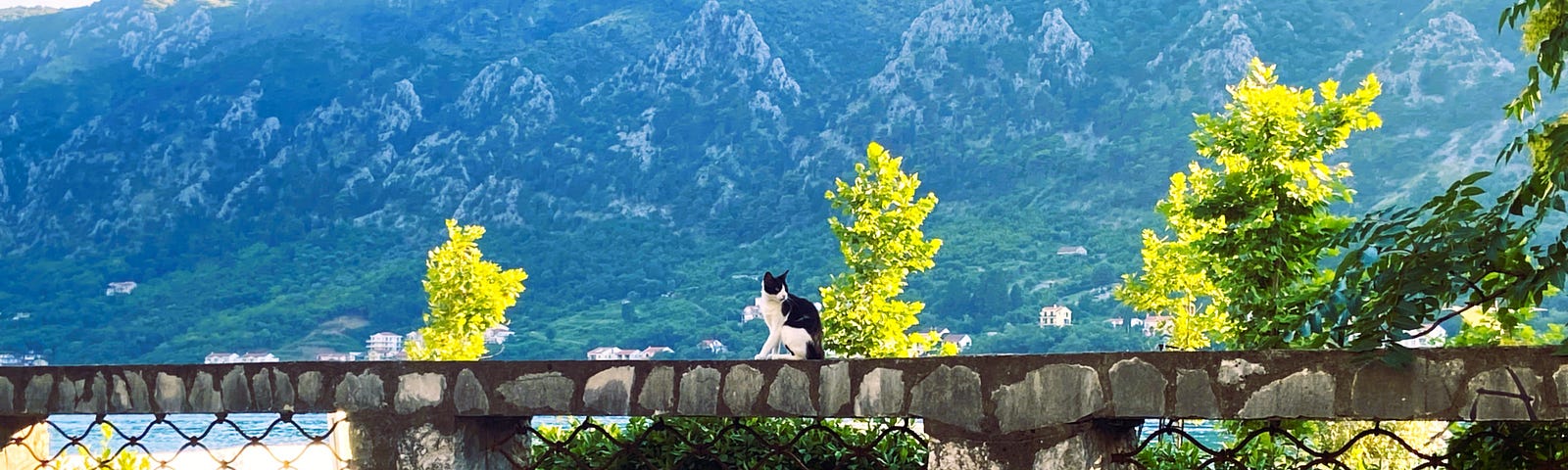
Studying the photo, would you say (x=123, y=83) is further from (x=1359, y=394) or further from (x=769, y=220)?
(x=1359, y=394)

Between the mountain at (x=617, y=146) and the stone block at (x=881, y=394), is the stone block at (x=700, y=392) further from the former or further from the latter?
Result: the mountain at (x=617, y=146)

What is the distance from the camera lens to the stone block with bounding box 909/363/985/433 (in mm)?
3498

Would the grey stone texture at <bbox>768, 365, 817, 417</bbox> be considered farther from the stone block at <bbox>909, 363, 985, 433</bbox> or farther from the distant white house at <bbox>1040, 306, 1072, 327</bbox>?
the distant white house at <bbox>1040, 306, 1072, 327</bbox>

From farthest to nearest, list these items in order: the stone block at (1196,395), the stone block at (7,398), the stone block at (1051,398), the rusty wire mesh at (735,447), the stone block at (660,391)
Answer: the rusty wire mesh at (735,447), the stone block at (7,398), the stone block at (660,391), the stone block at (1051,398), the stone block at (1196,395)

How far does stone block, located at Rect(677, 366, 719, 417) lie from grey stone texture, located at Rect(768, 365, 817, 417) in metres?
0.16

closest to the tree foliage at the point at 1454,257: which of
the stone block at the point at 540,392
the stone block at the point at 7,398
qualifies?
the stone block at the point at 540,392

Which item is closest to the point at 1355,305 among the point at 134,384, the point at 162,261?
the point at 134,384

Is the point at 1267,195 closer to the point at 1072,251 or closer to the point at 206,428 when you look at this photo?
the point at 206,428

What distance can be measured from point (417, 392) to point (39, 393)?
4.34 ft

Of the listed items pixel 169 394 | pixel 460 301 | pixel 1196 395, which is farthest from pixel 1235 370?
pixel 460 301

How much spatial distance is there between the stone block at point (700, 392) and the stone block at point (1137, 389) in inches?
39.9

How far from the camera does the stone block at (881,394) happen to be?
3551 mm

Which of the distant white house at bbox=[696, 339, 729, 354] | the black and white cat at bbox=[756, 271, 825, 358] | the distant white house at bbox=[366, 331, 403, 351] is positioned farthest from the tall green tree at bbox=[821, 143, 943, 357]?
the distant white house at bbox=[366, 331, 403, 351]

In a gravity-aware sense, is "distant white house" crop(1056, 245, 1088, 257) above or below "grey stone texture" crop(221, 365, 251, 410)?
above
